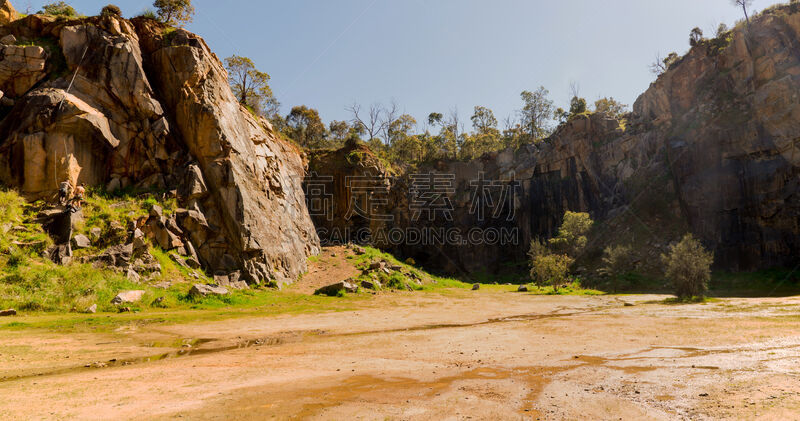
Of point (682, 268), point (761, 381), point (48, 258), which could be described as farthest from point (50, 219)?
point (682, 268)

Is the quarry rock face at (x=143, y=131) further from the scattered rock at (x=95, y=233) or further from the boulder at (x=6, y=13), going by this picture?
the scattered rock at (x=95, y=233)

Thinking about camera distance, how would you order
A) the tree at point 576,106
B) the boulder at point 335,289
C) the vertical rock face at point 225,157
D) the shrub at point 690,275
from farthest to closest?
the tree at point 576,106 → the vertical rock face at point 225,157 → the boulder at point 335,289 → the shrub at point 690,275

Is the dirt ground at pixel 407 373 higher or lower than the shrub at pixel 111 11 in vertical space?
lower

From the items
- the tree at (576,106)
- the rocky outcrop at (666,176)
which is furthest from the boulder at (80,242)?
the tree at (576,106)

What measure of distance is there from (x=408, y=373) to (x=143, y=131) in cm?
2634

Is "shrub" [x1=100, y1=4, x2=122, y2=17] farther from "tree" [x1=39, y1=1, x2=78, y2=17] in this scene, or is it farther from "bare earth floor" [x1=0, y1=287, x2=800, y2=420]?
"bare earth floor" [x1=0, y1=287, x2=800, y2=420]

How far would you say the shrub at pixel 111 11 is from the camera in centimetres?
2528

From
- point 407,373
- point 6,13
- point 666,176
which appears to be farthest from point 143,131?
point 666,176

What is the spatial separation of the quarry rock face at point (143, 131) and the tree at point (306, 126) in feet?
120

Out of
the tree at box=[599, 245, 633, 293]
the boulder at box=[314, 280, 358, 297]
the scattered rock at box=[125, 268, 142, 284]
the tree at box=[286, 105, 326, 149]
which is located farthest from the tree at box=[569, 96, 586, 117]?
the scattered rock at box=[125, 268, 142, 284]

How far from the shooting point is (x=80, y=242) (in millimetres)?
17562

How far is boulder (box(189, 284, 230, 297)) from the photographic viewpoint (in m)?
17.3

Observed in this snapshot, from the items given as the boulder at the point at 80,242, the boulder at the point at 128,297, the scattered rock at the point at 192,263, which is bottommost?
the boulder at the point at 128,297

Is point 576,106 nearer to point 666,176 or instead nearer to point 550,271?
point 666,176
